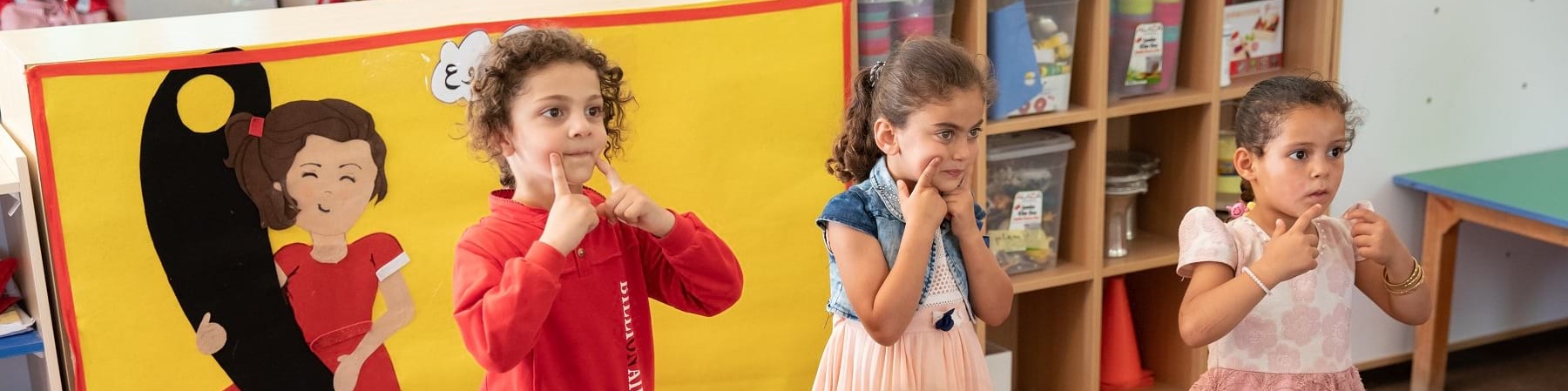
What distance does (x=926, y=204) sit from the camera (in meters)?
1.61

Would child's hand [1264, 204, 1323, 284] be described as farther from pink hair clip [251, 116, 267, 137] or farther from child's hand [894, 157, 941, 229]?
pink hair clip [251, 116, 267, 137]

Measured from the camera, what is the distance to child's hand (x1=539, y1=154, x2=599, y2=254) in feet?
4.68

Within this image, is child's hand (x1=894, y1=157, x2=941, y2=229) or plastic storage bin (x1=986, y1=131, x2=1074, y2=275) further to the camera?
plastic storage bin (x1=986, y1=131, x2=1074, y2=275)

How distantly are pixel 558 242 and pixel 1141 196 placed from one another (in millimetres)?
1987

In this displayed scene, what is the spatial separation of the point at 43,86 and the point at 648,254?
84 centimetres

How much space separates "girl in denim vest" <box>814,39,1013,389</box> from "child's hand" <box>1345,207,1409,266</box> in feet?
1.63

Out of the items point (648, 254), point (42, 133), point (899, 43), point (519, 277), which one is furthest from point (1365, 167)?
point (42, 133)

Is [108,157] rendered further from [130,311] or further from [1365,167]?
[1365,167]

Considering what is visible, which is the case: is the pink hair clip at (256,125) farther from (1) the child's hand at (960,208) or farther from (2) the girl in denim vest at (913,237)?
(1) the child's hand at (960,208)

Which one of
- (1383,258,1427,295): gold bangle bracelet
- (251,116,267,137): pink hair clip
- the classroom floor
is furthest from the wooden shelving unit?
(251,116,267,137): pink hair clip

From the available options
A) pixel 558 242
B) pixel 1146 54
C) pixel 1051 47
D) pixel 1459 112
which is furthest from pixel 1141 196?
pixel 558 242

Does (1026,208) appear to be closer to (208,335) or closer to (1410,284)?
(1410,284)

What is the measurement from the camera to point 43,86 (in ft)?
6.05

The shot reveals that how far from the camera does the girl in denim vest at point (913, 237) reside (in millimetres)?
1627
